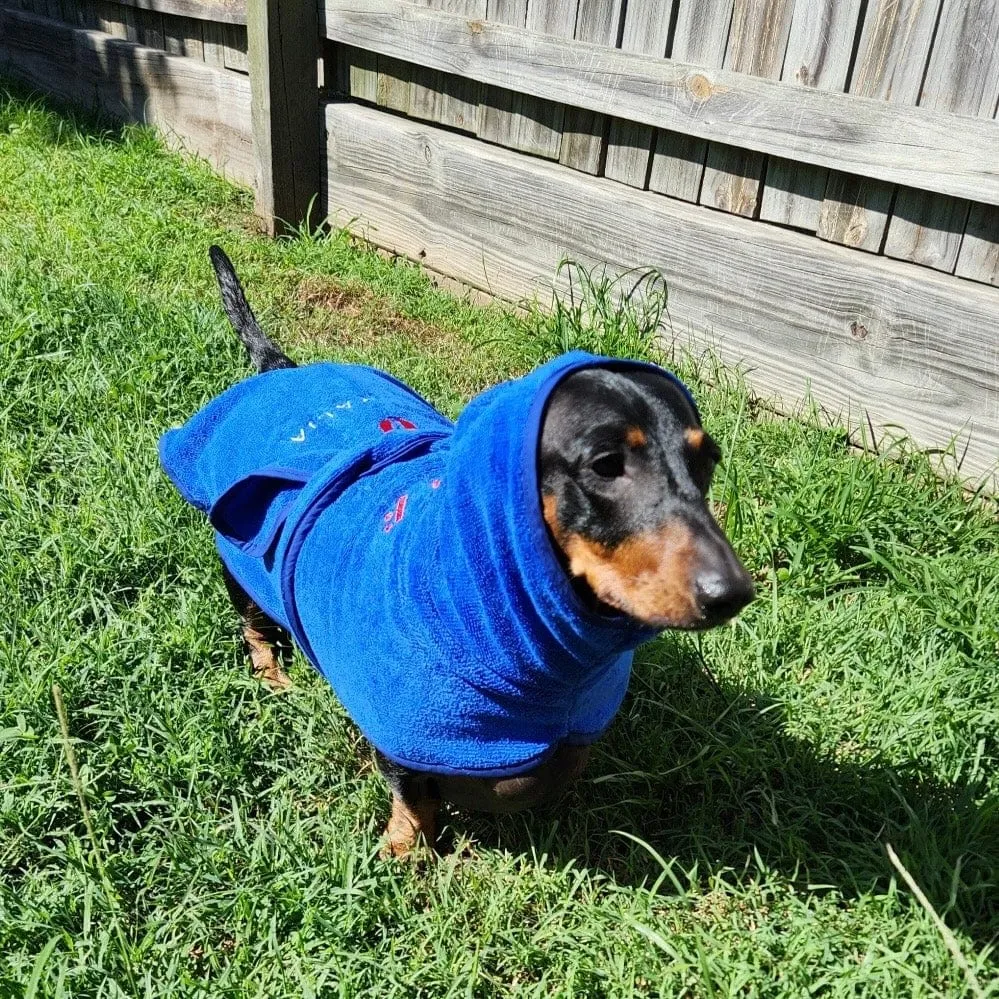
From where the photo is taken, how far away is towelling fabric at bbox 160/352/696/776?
1711 mm

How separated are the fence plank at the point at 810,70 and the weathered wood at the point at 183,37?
3.97 meters

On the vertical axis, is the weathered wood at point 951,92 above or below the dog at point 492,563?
above

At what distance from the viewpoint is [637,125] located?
13.0 ft

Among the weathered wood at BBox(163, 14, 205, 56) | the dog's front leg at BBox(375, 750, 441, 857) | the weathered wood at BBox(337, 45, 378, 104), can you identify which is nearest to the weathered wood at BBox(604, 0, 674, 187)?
the weathered wood at BBox(337, 45, 378, 104)

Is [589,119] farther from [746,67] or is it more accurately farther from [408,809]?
[408,809]

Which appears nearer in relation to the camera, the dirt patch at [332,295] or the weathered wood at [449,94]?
the weathered wood at [449,94]

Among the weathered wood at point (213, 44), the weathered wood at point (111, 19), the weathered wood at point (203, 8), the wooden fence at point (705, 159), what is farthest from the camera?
the weathered wood at point (111, 19)

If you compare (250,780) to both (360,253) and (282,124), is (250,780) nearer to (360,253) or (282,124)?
(360,253)

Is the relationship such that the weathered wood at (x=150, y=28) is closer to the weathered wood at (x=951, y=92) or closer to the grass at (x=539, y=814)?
the grass at (x=539, y=814)

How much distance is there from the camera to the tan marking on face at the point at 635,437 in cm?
173

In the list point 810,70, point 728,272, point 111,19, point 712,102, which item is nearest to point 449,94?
point 712,102

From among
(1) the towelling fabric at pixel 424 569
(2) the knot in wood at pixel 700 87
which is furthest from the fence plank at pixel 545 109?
(1) the towelling fabric at pixel 424 569

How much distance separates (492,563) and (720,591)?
15.3 inches

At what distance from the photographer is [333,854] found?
2.25 m
